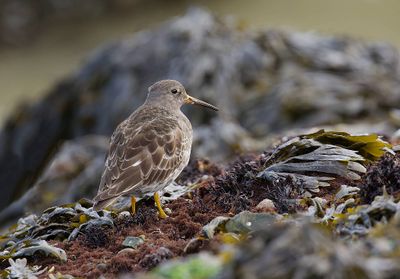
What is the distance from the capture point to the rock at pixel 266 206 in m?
5.22

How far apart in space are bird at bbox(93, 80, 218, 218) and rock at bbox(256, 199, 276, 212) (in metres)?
0.77

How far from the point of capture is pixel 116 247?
17.4ft

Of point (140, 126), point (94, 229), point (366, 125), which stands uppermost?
point (140, 126)

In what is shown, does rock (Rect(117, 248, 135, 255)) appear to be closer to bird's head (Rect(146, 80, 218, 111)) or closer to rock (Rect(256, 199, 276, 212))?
rock (Rect(256, 199, 276, 212))

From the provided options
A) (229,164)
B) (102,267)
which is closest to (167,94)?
(229,164)

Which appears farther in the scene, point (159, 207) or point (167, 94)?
point (167, 94)

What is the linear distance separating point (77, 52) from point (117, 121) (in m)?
7.14

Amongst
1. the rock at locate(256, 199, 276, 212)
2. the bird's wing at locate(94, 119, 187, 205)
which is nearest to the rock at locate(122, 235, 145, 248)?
the bird's wing at locate(94, 119, 187, 205)

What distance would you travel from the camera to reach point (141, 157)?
6.21m

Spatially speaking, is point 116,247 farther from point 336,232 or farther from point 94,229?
point 336,232

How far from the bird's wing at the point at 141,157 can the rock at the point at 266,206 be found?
1.06 metres

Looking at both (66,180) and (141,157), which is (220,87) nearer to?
(66,180)

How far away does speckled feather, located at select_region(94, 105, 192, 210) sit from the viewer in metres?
6.00

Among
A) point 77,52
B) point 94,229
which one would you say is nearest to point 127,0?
point 77,52
